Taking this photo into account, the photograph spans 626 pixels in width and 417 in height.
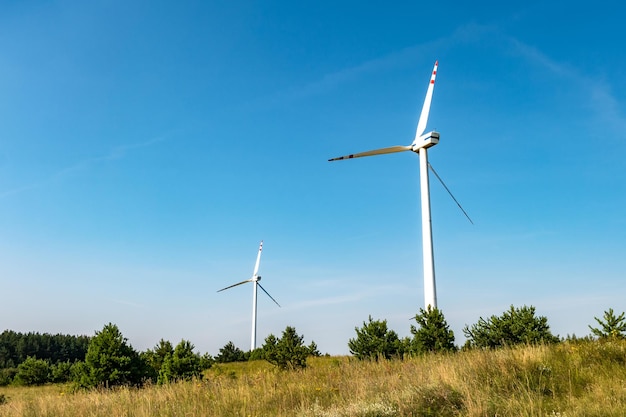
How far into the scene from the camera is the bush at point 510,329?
22.1m

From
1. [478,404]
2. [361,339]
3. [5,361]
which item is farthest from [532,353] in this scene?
[5,361]

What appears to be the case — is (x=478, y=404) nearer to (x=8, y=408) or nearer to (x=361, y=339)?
(x=8, y=408)

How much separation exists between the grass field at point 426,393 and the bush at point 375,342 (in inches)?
378

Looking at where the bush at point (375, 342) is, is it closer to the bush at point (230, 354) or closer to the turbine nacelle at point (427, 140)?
the turbine nacelle at point (427, 140)

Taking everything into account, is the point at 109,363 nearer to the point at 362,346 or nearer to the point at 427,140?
the point at 362,346

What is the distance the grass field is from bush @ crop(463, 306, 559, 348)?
8.55m

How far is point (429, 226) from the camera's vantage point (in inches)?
1001

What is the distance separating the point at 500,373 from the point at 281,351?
17.3 metres

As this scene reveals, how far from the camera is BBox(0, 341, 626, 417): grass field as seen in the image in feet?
27.8

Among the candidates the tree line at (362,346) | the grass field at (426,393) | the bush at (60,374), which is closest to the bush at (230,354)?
the bush at (60,374)

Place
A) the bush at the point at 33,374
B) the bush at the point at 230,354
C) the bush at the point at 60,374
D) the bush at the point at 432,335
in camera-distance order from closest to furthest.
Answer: the bush at the point at 432,335 < the bush at the point at 33,374 < the bush at the point at 60,374 < the bush at the point at 230,354

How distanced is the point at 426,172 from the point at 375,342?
33.4 ft

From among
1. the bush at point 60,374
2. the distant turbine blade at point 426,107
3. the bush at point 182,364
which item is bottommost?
the bush at point 60,374

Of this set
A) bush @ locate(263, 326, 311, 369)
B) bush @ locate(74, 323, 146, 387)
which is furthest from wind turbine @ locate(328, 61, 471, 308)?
bush @ locate(74, 323, 146, 387)
